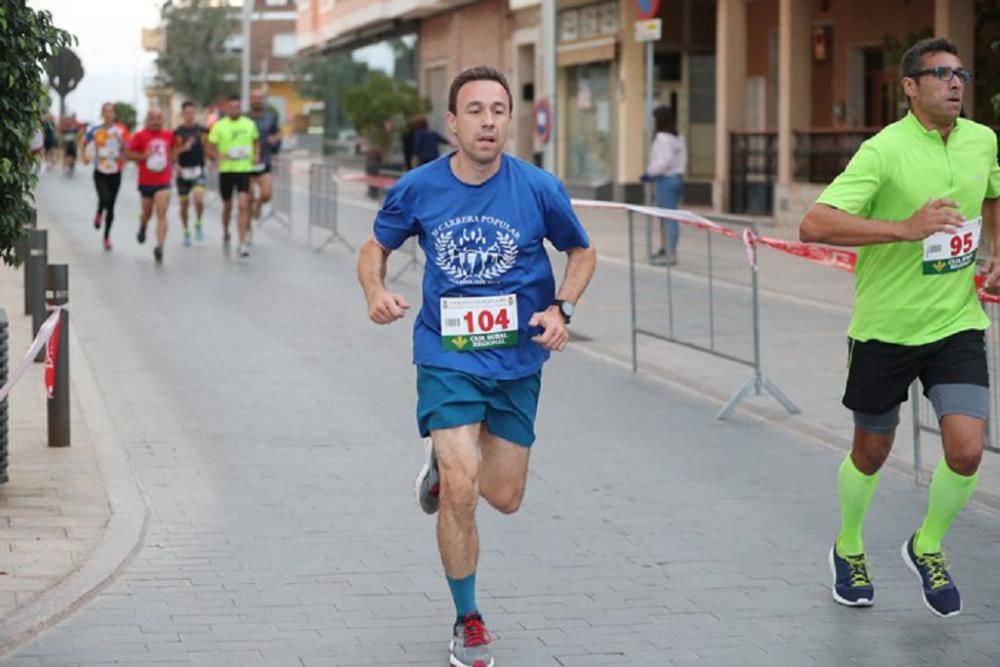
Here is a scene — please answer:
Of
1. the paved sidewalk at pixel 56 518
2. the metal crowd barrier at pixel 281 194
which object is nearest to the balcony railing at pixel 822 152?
the metal crowd barrier at pixel 281 194

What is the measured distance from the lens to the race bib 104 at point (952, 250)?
6879mm

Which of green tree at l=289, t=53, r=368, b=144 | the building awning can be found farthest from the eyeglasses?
green tree at l=289, t=53, r=368, b=144

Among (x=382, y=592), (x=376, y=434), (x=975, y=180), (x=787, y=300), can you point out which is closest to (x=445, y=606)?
(x=382, y=592)

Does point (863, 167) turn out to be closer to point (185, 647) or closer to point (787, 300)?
point (185, 647)

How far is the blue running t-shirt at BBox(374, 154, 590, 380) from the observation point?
6.38m

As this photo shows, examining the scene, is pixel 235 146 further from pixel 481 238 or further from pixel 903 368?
pixel 481 238

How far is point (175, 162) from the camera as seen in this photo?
2631cm

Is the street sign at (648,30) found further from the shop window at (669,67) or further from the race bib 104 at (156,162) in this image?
the shop window at (669,67)

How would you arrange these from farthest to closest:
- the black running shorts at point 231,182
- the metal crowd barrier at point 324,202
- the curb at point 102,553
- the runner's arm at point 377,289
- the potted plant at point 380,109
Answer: the potted plant at point 380,109 → the metal crowd barrier at point 324,202 → the black running shorts at point 231,182 → the curb at point 102,553 → the runner's arm at point 377,289

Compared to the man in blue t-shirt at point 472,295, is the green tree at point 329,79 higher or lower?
higher

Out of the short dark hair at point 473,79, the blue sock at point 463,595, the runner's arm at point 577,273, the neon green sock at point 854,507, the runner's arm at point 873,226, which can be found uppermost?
the short dark hair at point 473,79

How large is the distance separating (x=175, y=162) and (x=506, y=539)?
18.7m

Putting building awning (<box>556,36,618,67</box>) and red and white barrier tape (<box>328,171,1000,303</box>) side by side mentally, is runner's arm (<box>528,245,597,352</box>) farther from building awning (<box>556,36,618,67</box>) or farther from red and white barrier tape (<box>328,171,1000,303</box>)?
building awning (<box>556,36,618,67</box>)

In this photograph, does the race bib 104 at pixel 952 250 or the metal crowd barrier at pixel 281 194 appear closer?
the race bib 104 at pixel 952 250
